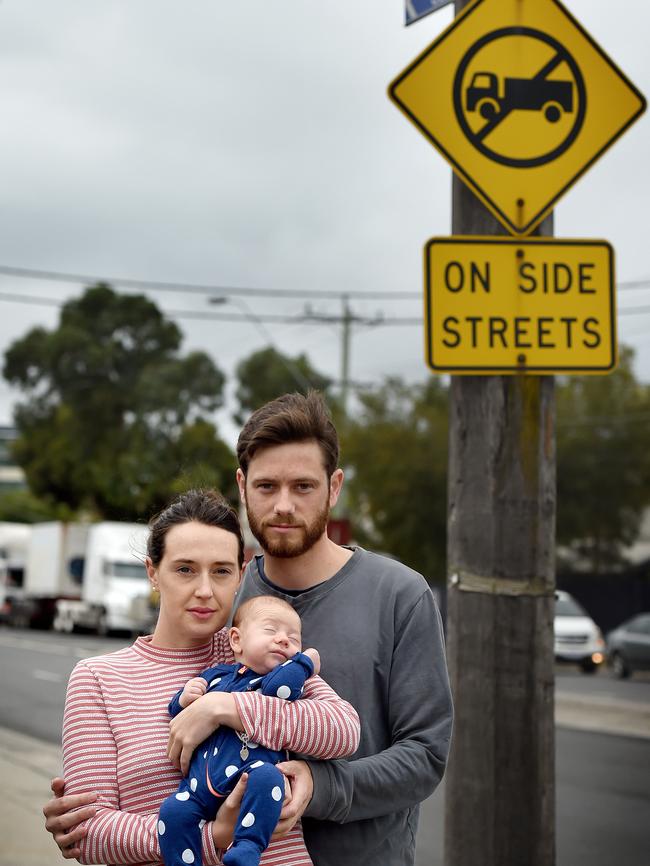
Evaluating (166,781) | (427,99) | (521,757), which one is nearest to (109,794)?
(166,781)

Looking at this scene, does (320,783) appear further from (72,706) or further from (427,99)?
(427,99)

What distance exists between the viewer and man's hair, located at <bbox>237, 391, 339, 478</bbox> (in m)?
2.71

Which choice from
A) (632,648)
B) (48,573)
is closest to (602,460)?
(632,648)

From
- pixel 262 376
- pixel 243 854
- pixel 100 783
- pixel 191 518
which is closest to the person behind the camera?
pixel 243 854

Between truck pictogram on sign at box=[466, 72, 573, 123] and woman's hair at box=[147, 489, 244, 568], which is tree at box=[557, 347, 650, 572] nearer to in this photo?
truck pictogram on sign at box=[466, 72, 573, 123]

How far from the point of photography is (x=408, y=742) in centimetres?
262

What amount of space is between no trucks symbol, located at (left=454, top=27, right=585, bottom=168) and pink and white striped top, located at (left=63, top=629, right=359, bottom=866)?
2.15m

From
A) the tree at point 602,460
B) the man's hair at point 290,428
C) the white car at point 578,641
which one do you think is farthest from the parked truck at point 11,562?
the man's hair at point 290,428

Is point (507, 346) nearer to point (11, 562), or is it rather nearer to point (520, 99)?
point (520, 99)

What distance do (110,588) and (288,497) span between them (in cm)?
3396

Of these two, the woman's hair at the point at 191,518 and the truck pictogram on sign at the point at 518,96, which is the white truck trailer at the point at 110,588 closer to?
the truck pictogram on sign at the point at 518,96

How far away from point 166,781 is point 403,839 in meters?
0.60

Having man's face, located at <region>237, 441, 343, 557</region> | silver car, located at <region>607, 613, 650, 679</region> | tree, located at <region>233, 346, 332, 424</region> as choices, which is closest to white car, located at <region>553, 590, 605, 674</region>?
silver car, located at <region>607, 613, 650, 679</region>

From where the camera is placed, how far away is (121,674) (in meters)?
2.62
